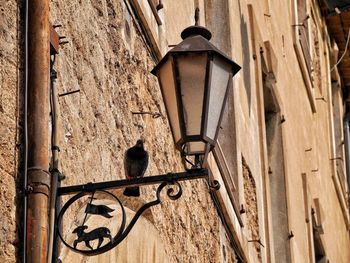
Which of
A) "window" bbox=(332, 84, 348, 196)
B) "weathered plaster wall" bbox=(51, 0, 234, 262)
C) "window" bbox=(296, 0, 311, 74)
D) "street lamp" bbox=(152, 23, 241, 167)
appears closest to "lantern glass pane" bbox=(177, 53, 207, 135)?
"street lamp" bbox=(152, 23, 241, 167)

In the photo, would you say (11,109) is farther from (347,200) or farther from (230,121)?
(347,200)

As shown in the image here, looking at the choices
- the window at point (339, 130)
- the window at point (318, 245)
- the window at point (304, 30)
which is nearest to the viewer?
the window at point (318, 245)

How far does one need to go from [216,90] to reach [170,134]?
175 centimetres

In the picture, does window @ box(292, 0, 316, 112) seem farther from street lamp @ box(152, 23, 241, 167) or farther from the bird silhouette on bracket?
street lamp @ box(152, 23, 241, 167)

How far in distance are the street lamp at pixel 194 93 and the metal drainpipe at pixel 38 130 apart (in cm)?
49

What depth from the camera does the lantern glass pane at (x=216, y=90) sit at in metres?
5.63

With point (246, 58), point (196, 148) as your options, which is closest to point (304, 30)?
point (246, 58)

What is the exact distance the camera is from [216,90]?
5691mm

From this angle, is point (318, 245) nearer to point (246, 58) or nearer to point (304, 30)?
point (304, 30)

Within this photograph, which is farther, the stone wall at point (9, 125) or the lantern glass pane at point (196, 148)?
the lantern glass pane at point (196, 148)

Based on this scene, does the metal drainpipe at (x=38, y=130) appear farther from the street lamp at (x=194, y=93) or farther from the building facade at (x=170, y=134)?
the street lamp at (x=194, y=93)

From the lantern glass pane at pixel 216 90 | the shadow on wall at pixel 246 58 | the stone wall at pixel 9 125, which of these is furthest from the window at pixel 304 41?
the stone wall at pixel 9 125

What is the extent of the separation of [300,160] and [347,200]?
600 centimetres

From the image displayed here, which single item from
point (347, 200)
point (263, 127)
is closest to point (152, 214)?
point (263, 127)
